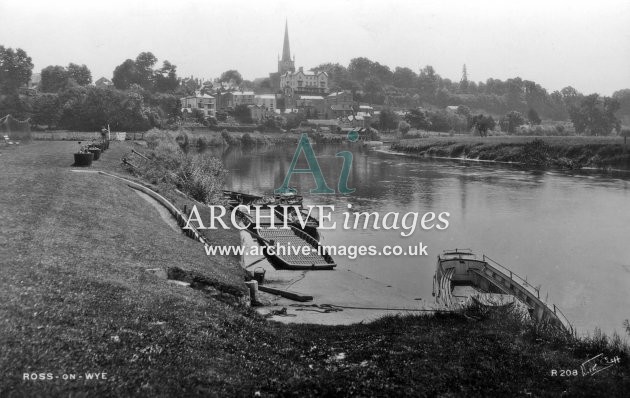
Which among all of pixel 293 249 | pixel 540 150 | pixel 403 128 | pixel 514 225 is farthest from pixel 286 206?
pixel 403 128

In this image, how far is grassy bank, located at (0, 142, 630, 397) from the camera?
36.9 ft

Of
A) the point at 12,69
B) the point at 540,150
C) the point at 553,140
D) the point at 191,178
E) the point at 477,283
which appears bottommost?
the point at 477,283

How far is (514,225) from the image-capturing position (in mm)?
48281

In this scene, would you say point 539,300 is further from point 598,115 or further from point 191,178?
point 598,115

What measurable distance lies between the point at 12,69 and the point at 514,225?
134594 mm

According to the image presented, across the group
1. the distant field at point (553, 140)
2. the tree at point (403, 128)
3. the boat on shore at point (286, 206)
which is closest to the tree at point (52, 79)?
the tree at point (403, 128)

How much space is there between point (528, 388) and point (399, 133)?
183562 mm

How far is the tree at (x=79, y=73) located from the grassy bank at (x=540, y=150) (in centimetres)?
11685

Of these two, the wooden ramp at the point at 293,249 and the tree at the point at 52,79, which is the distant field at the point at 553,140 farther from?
the tree at the point at 52,79

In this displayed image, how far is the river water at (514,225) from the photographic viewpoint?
104ft

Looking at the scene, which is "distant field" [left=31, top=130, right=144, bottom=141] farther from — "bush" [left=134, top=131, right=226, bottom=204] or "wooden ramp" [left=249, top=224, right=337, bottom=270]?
"wooden ramp" [left=249, top=224, right=337, bottom=270]

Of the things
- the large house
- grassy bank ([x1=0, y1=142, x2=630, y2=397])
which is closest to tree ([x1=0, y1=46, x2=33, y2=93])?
the large house

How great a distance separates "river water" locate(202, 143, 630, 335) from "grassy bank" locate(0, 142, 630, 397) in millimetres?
11668

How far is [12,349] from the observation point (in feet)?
35.1
